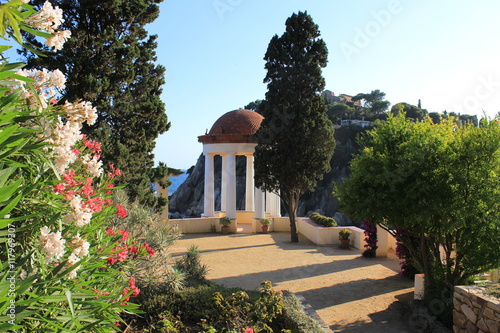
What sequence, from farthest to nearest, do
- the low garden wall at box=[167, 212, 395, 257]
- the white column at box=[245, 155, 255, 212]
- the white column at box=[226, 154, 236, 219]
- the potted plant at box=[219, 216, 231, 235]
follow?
the white column at box=[245, 155, 255, 212], the white column at box=[226, 154, 236, 219], the potted plant at box=[219, 216, 231, 235], the low garden wall at box=[167, 212, 395, 257]

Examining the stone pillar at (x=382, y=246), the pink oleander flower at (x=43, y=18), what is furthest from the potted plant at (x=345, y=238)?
the pink oleander flower at (x=43, y=18)

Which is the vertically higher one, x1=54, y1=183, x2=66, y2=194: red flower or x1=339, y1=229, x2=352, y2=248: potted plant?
x1=54, y1=183, x2=66, y2=194: red flower

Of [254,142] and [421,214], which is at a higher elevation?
[254,142]

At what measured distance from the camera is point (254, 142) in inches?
837

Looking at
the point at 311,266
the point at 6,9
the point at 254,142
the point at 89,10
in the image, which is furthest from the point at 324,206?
the point at 6,9

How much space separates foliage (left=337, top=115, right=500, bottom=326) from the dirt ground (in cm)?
139

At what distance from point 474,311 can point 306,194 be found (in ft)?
195

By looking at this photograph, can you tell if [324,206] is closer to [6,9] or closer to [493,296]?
[493,296]

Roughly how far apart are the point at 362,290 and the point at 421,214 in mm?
3603

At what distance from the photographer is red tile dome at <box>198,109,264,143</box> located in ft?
71.6

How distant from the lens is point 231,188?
22.7m

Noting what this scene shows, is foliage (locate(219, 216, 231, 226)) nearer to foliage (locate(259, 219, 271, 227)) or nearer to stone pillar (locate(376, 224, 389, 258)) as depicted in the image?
foliage (locate(259, 219, 271, 227))

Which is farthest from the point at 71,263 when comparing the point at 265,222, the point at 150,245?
the point at 265,222

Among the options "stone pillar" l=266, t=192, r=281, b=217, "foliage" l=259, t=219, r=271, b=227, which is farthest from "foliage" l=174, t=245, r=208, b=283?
"stone pillar" l=266, t=192, r=281, b=217
